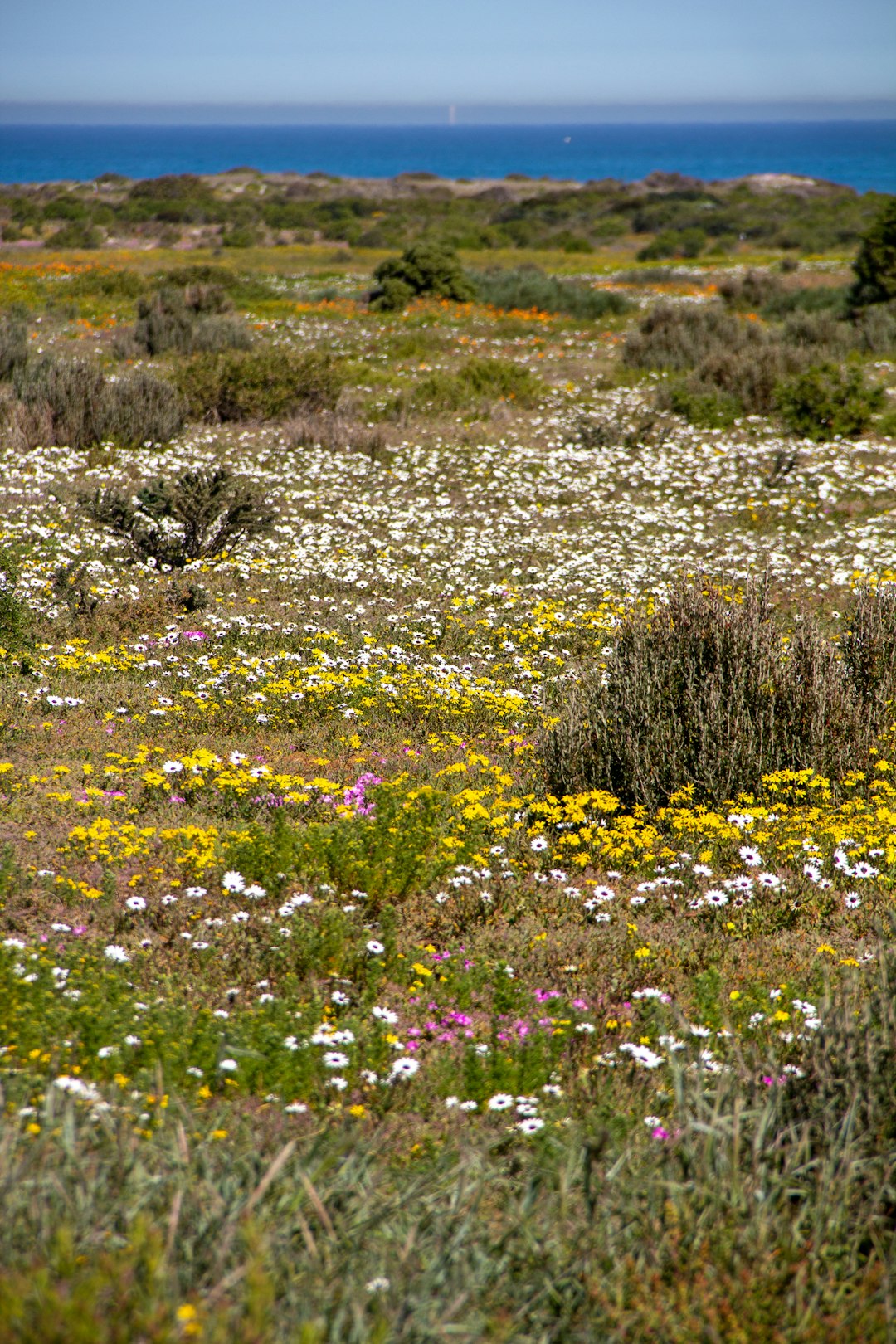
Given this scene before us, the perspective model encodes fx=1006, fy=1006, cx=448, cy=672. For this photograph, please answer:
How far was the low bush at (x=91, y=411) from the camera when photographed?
47.8ft

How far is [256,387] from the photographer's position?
650 inches

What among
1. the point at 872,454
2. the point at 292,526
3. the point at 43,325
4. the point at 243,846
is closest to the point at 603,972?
the point at 243,846

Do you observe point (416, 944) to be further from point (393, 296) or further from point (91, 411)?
point (393, 296)

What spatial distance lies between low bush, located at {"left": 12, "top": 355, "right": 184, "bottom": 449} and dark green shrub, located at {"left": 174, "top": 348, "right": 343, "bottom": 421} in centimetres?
103

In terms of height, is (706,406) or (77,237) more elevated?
(77,237)

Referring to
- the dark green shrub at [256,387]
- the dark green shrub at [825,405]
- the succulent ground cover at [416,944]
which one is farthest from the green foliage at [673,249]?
the succulent ground cover at [416,944]

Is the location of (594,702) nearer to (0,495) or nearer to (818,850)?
(818,850)

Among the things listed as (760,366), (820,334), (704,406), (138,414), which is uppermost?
(820,334)

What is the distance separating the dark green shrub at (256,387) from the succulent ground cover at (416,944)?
165 inches

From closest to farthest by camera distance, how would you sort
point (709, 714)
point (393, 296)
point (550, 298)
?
1. point (709, 714)
2. point (393, 296)
3. point (550, 298)

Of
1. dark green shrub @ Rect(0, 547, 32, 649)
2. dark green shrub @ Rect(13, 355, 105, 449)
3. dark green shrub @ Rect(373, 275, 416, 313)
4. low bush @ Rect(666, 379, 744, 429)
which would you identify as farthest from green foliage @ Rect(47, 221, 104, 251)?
dark green shrub @ Rect(0, 547, 32, 649)

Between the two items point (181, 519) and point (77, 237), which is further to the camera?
point (77, 237)

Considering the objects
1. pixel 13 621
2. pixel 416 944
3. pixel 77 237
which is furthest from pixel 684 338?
pixel 77 237

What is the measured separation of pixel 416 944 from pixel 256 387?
1334 centimetres
